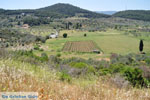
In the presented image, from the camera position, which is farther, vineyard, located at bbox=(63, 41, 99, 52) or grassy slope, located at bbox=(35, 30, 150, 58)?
vineyard, located at bbox=(63, 41, 99, 52)

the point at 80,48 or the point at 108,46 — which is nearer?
the point at 80,48

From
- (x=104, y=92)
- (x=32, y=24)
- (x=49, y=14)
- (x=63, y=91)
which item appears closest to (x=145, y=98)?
(x=104, y=92)

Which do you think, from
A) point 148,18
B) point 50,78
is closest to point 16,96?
point 50,78

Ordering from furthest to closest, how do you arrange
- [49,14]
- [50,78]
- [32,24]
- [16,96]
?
[49,14], [32,24], [50,78], [16,96]

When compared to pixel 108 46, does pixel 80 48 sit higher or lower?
lower

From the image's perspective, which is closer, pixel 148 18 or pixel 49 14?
pixel 49 14

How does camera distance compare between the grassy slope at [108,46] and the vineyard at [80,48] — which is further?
the vineyard at [80,48]

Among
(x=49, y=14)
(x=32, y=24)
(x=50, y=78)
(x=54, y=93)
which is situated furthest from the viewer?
(x=49, y=14)

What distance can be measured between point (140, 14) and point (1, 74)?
21291 cm

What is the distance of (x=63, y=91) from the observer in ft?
9.23

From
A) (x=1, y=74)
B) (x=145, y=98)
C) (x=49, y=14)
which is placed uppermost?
(x=49, y=14)

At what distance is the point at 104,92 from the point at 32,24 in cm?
12936

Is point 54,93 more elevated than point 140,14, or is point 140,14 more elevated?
point 140,14

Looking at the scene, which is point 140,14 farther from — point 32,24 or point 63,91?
point 63,91
